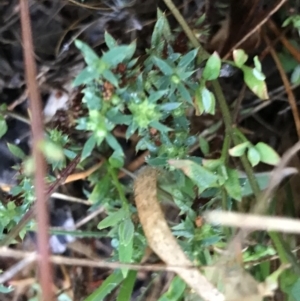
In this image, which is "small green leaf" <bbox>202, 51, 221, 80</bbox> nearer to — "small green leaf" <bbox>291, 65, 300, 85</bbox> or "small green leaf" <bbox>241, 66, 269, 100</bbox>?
"small green leaf" <bbox>241, 66, 269, 100</bbox>

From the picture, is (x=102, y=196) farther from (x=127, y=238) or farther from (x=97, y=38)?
(x=97, y=38)

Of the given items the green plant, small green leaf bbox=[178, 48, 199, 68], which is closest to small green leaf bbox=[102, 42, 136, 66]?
the green plant

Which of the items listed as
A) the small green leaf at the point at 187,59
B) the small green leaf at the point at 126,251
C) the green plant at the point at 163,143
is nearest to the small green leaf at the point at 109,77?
the green plant at the point at 163,143

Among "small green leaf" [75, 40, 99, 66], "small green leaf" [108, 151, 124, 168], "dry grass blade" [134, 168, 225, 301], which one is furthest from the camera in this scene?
"small green leaf" [108, 151, 124, 168]

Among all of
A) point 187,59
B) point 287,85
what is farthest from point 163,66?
point 287,85

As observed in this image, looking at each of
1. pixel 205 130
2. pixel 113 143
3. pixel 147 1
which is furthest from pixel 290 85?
pixel 113 143

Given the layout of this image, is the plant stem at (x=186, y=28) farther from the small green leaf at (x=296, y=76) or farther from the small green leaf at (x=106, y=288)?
the small green leaf at (x=106, y=288)

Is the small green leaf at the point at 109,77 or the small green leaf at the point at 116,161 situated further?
the small green leaf at the point at 116,161
